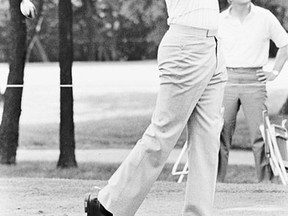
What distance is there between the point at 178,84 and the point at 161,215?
3.57ft

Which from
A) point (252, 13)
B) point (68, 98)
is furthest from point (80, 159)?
point (252, 13)

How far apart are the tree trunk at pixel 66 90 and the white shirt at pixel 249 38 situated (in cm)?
97

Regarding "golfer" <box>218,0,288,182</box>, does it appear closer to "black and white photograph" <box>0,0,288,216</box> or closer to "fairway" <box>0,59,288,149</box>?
"black and white photograph" <box>0,0,288,216</box>

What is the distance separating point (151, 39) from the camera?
650 cm

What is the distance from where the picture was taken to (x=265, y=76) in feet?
21.5

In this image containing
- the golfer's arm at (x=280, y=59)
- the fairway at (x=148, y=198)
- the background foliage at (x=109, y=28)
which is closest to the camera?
the fairway at (x=148, y=198)

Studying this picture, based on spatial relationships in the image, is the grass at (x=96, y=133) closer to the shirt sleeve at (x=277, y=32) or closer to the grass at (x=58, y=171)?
the grass at (x=58, y=171)

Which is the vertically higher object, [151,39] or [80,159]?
[151,39]

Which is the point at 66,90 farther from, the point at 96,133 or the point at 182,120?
the point at 182,120

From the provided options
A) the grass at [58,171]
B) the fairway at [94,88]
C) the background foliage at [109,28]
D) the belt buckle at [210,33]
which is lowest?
the grass at [58,171]

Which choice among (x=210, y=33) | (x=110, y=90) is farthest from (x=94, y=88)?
(x=210, y=33)

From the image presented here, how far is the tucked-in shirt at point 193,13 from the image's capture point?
4.22 m

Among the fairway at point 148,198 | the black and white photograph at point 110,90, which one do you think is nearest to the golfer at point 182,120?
the fairway at point 148,198

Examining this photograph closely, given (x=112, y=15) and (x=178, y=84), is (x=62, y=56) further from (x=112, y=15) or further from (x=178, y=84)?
(x=178, y=84)
